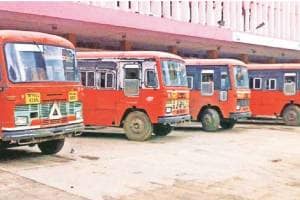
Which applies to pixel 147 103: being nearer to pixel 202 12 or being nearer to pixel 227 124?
pixel 227 124

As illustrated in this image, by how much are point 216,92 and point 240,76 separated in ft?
3.40

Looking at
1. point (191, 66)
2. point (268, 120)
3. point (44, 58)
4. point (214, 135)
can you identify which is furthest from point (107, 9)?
point (44, 58)

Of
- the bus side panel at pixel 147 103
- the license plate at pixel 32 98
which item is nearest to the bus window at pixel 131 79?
the bus side panel at pixel 147 103

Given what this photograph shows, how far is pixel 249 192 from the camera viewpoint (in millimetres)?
8297

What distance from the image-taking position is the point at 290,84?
2050cm

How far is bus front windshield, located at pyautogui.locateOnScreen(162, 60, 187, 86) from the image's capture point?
14.1 m

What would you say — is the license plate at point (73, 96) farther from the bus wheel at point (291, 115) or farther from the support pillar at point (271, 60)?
the support pillar at point (271, 60)

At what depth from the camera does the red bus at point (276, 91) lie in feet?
66.9

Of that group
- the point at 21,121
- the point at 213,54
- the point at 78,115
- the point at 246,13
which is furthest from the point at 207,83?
the point at 246,13

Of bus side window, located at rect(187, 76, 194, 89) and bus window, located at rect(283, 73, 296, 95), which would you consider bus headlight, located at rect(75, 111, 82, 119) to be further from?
bus window, located at rect(283, 73, 296, 95)

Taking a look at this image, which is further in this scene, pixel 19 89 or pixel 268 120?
pixel 268 120

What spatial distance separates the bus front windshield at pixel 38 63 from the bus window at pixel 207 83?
285 inches

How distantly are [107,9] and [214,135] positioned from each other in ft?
22.6

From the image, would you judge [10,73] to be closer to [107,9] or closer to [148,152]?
[148,152]
